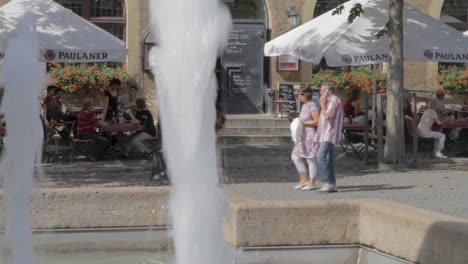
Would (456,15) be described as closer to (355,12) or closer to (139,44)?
(139,44)

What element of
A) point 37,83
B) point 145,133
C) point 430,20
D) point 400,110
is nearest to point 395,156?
point 400,110

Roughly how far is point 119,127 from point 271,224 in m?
7.92

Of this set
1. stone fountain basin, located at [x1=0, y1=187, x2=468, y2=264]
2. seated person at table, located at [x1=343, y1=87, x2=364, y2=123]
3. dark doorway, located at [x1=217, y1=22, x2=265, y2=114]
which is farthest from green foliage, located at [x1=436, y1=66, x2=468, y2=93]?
stone fountain basin, located at [x1=0, y1=187, x2=468, y2=264]

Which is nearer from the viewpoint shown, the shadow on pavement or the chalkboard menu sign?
the shadow on pavement

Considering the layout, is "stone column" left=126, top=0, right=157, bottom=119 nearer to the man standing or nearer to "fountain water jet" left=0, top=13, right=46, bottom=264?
the man standing

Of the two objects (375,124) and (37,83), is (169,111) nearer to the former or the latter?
(37,83)

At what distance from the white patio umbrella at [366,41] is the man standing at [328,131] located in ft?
10.8

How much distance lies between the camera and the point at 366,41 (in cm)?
1569

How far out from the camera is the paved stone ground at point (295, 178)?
11.9 metres

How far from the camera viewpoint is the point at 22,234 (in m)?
7.22

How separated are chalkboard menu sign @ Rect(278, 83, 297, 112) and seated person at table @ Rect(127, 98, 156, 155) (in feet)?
16.9

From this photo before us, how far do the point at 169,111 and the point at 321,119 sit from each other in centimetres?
572

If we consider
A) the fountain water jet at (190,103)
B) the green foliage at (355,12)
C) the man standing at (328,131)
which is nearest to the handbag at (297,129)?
the man standing at (328,131)

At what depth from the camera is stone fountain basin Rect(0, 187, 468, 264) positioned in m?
7.25
